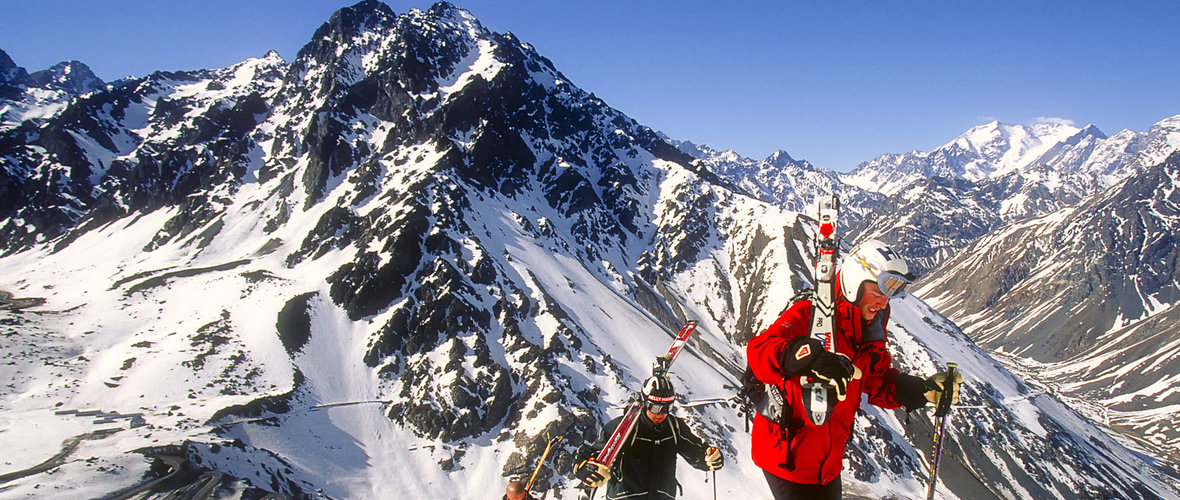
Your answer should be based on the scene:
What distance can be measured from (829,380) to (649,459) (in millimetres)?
7359

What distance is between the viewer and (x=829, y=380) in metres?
6.23

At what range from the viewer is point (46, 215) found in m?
176

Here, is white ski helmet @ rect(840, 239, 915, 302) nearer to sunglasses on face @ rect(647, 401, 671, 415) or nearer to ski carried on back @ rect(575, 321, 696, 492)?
ski carried on back @ rect(575, 321, 696, 492)

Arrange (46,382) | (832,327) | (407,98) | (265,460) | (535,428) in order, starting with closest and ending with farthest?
(832,327) → (265,460) → (46,382) → (535,428) → (407,98)

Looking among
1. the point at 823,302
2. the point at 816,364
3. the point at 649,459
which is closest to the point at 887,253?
the point at 823,302

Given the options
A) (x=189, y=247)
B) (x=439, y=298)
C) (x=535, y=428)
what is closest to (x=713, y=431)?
(x=535, y=428)

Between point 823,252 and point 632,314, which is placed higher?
point 632,314

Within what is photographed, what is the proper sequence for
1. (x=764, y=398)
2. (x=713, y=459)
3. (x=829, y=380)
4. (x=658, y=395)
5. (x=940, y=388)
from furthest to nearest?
(x=658, y=395) → (x=713, y=459) → (x=940, y=388) → (x=764, y=398) → (x=829, y=380)

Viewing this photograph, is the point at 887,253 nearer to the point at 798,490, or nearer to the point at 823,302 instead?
the point at 823,302

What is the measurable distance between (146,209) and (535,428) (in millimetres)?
161045

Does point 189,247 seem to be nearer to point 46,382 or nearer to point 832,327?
point 46,382

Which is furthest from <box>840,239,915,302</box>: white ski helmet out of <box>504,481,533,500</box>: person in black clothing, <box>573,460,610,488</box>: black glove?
<box>504,481,533,500</box>: person in black clothing

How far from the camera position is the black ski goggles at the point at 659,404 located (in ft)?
40.5

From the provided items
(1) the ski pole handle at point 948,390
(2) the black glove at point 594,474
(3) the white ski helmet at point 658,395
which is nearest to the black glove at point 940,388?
(1) the ski pole handle at point 948,390
